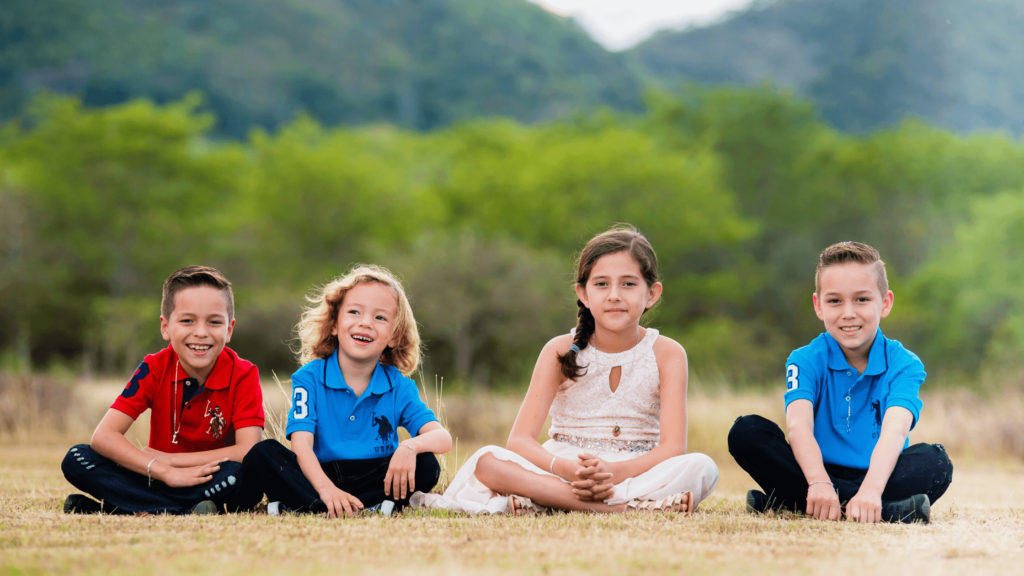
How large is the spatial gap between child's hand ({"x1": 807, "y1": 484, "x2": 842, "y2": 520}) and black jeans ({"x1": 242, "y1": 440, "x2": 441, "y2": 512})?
174cm

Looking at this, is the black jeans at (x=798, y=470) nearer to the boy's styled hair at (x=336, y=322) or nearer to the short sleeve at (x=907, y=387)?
the short sleeve at (x=907, y=387)

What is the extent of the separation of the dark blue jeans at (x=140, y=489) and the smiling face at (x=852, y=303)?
113 inches

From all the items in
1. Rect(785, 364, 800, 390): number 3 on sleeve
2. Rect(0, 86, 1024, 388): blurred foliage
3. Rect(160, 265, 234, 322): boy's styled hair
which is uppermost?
Rect(0, 86, 1024, 388): blurred foliage

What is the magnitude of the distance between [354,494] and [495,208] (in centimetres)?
4173

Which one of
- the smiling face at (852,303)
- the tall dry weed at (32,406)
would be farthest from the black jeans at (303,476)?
the tall dry weed at (32,406)

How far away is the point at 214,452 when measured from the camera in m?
4.95

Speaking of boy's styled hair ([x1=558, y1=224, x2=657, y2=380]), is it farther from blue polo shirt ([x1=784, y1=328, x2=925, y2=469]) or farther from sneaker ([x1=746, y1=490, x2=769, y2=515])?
sneaker ([x1=746, y1=490, x2=769, y2=515])

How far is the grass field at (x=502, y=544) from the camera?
132 inches

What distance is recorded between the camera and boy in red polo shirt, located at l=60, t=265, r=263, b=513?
4.82m

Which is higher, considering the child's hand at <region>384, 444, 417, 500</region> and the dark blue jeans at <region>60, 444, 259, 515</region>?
the child's hand at <region>384, 444, 417, 500</region>

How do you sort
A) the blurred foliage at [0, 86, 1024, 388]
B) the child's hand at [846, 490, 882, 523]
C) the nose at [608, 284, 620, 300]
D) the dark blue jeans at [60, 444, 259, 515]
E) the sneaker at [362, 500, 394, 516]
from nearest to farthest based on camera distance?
the child's hand at [846, 490, 882, 523]
the sneaker at [362, 500, 394, 516]
the dark blue jeans at [60, 444, 259, 515]
the nose at [608, 284, 620, 300]
the blurred foliage at [0, 86, 1024, 388]

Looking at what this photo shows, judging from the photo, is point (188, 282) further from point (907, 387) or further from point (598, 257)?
point (907, 387)

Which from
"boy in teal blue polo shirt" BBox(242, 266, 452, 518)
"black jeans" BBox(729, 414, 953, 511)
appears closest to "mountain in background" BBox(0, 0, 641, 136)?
"boy in teal blue polo shirt" BBox(242, 266, 452, 518)

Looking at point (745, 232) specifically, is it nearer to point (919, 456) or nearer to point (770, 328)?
point (770, 328)
